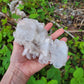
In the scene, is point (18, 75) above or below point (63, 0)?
below

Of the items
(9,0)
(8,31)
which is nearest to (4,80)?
(8,31)

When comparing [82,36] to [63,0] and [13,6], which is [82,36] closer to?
[63,0]

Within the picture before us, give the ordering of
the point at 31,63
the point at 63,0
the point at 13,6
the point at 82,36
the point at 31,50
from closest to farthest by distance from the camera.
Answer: the point at 31,50 < the point at 31,63 < the point at 82,36 < the point at 13,6 < the point at 63,0

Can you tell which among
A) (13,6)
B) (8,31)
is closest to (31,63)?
(8,31)

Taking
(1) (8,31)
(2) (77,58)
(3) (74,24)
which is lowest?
(2) (77,58)

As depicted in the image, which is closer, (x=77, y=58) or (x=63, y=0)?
(x=77, y=58)

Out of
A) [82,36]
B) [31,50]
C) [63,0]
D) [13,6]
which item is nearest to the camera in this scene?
[31,50]
